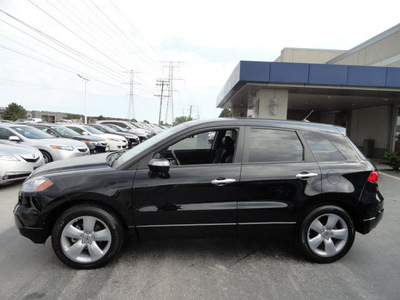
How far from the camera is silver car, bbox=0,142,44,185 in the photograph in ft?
19.4

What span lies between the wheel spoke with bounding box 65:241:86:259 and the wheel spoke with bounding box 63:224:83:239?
0.08m

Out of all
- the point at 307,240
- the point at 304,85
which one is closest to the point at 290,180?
the point at 307,240

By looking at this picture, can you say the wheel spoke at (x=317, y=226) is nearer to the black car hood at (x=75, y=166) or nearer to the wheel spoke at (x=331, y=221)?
the wheel spoke at (x=331, y=221)

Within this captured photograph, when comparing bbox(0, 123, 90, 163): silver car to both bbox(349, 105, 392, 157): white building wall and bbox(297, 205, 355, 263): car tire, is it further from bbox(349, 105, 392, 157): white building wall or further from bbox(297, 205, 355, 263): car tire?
bbox(349, 105, 392, 157): white building wall

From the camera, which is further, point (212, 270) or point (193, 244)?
point (193, 244)

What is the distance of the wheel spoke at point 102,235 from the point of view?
2.85m

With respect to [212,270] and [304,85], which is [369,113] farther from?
[212,270]

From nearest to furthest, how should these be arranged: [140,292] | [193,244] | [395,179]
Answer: [140,292]
[193,244]
[395,179]

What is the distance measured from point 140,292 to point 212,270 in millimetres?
801

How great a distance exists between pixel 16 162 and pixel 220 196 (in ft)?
17.7

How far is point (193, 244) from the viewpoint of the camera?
11.5 ft

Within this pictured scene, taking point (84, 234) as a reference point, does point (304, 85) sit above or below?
above

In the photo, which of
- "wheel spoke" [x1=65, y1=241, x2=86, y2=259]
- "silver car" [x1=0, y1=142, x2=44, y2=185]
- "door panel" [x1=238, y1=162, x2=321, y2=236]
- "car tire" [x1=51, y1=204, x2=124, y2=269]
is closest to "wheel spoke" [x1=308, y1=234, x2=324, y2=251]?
"door panel" [x1=238, y1=162, x2=321, y2=236]

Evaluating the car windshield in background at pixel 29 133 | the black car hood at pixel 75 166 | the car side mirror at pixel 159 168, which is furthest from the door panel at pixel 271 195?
the car windshield in background at pixel 29 133
